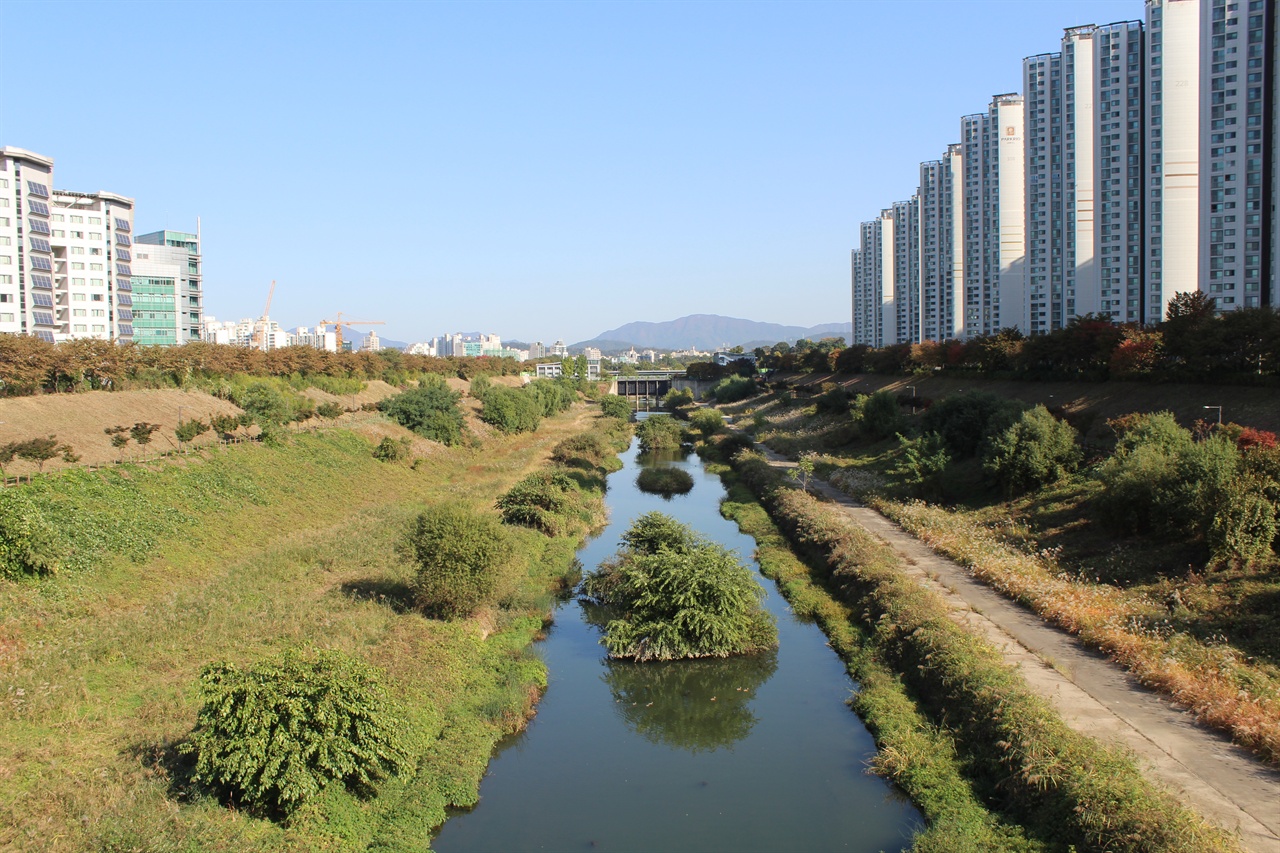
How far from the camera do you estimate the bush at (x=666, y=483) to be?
4536 cm

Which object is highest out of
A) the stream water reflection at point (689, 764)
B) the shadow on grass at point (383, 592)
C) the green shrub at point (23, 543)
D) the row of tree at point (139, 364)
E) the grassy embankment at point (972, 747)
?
the row of tree at point (139, 364)

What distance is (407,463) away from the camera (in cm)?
4147

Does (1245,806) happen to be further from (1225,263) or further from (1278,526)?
(1225,263)

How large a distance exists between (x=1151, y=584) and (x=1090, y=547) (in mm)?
3271

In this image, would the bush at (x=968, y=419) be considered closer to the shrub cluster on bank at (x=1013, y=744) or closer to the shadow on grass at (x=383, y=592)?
the shrub cluster on bank at (x=1013, y=744)

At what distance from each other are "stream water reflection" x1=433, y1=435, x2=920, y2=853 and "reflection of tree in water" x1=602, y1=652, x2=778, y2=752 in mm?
37

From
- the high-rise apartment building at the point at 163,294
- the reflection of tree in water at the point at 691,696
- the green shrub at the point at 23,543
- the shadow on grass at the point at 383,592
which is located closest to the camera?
the reflection of tree in water at the point at 691,696

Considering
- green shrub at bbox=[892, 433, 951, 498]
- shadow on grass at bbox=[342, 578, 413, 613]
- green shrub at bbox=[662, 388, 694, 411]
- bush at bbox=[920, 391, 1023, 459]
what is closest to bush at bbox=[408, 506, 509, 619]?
shadow on grass at bbox=[342, 578, 413, 613]

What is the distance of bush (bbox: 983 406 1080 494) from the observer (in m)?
27.0

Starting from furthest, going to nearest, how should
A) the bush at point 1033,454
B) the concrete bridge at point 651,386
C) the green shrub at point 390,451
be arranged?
1. the concrete bridge at point 651,386
2. the green shrub at point 390,451
3. the bush at point 1033,454

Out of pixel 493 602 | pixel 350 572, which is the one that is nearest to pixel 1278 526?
pixel 493 602

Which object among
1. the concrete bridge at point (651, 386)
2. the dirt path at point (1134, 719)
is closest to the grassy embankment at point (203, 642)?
the dirt path at point (1134, 719)

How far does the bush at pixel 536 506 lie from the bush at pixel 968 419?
15.2m

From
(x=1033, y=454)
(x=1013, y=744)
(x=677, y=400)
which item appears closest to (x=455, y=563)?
(x=1013, y=744)
